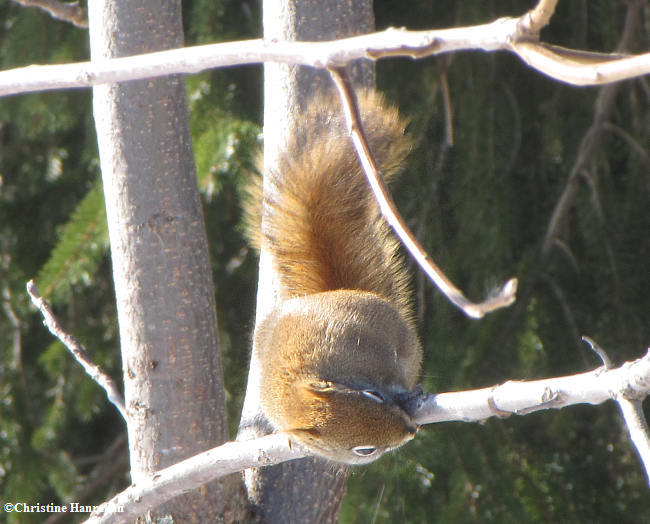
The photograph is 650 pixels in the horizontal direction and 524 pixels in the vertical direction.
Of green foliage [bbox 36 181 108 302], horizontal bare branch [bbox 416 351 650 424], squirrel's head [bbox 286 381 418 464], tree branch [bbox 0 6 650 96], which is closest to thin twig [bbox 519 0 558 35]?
tree branch [bbox 0 6 650 96]

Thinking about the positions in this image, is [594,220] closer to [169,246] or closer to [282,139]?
[282,139]

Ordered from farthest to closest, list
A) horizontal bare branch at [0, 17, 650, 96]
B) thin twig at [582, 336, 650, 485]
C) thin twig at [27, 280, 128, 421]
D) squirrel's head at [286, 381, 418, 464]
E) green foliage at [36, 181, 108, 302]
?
green foliage at [36, 181, 108, 302] < squirrel's head at [286, 381, 418, 464] < thin twig at [27, 280, 128, 421] < thin twig at [582, 336, 650, 485] < horizontal bare branch at [0, 17, 650, 96]

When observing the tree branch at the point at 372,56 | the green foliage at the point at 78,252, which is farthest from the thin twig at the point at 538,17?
the green foliage at the point at 78,252

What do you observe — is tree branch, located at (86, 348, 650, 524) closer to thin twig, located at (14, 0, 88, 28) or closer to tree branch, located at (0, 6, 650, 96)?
tree branch, located at (0, 6, 650, 96)

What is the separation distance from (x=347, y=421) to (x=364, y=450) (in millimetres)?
48

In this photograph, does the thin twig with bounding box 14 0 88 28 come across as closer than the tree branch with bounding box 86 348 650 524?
No

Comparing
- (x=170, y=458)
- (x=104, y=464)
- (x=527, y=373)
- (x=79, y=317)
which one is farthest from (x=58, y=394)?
(x=527, y=373)

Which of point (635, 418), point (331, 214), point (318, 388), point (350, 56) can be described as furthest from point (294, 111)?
point (635, 418)

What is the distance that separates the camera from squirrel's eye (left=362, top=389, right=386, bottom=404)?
1.14 m

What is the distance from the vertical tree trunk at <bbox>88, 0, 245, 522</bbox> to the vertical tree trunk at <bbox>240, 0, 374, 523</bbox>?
2.3 inches

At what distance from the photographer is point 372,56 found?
0.56m

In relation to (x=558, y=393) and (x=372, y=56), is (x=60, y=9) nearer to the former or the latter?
(x=372, y=56)

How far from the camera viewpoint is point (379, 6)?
1645 millimetres

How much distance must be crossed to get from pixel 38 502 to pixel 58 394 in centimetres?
23
